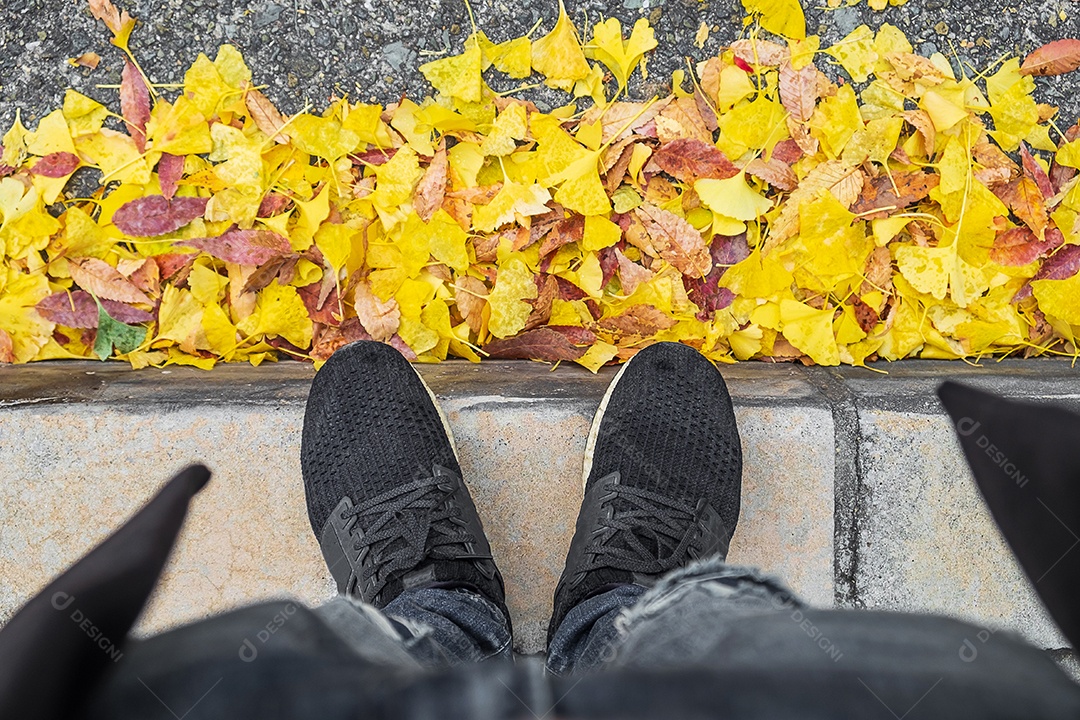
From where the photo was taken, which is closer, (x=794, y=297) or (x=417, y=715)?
(x=417, y=715)

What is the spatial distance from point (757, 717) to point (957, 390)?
45cm

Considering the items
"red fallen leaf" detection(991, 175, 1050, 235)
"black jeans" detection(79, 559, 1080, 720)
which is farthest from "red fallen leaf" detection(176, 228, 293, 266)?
"red fallen leaf" detection(991, 175, 1050, 235)

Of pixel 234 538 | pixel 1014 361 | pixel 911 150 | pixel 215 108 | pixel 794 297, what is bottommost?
pixel 234 538

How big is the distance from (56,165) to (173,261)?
22 centimetres

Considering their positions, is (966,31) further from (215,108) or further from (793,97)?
(215,108)

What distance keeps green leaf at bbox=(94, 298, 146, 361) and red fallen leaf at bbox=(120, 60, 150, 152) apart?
0.26 metres

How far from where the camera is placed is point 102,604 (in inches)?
16.9

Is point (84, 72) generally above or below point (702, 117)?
above

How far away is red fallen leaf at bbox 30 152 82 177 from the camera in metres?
1.07

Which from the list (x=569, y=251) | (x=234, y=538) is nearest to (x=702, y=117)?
(x=569, y=251)

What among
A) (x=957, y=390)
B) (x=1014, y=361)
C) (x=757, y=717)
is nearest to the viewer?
(x=757, y=717)

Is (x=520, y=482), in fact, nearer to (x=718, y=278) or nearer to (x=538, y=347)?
(x=538, y=347)

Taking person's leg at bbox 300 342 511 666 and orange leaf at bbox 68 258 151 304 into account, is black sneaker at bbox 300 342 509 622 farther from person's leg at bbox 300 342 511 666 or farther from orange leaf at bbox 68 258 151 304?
orange leaf at bbox 68 258 151 304

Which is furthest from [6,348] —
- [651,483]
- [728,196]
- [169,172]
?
[728,196]
